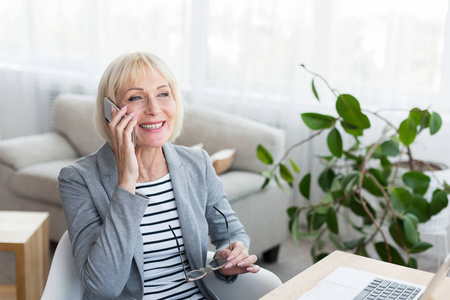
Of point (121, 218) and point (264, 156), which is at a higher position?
point (121, 218)

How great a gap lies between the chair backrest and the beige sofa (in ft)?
4.46

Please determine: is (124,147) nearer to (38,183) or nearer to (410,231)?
(410,231)

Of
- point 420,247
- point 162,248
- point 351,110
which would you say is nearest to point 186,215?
point 162,248

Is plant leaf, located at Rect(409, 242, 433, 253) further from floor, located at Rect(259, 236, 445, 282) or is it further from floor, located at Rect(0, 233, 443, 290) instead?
floor, located at Rect(0, 233, 443, 290)

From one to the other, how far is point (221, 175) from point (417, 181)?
100cm

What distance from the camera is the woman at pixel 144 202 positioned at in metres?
1.51

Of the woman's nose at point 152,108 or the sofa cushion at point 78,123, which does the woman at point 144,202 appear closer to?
the woman's nose at point 152,108

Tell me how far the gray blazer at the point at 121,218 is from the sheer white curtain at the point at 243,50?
1.83 metres

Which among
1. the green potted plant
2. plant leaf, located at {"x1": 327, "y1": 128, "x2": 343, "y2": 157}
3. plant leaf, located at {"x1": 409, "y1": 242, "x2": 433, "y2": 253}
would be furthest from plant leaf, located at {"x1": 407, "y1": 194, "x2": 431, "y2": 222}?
plant leaf, located at {"x1": 327, "y1": 128, "x2": 343, "y2": 157}

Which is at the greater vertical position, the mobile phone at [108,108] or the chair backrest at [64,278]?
the mobile phone at [108,108]

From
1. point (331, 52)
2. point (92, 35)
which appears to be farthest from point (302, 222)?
point (92, 35)

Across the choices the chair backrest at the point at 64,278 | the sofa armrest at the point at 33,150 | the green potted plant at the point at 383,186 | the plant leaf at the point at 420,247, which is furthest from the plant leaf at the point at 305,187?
the sofa armrest at the point at 33,150

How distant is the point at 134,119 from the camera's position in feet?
5.25

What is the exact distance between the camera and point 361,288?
1.41m
